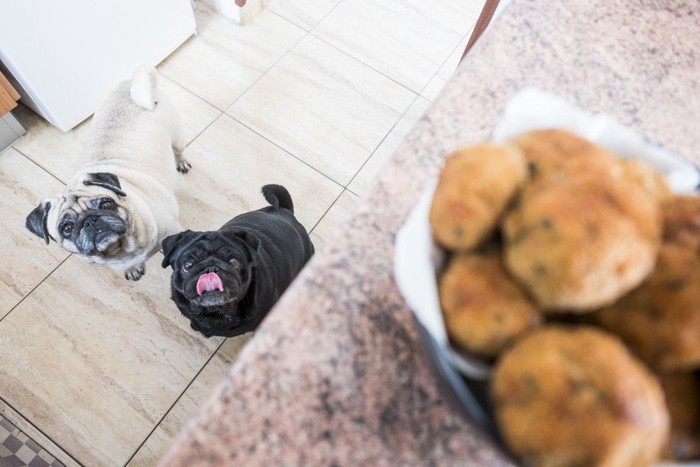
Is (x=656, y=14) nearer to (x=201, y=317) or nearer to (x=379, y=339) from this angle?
(x=379, y=339)

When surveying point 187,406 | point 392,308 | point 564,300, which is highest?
point 564,300

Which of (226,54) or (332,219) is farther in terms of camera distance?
(226,54)

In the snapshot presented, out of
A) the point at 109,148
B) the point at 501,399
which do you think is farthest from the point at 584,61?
the point at 109,148

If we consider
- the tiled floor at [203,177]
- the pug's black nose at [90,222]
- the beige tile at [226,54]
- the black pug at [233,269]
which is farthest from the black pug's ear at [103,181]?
the beige tile at [226,54]

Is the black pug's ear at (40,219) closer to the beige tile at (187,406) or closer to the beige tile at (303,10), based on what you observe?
the beige tile at (187,406)

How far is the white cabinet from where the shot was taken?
1551mm

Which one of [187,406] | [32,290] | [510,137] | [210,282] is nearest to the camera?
[510,137]

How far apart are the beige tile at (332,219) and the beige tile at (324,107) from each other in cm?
8

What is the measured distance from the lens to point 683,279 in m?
0.32

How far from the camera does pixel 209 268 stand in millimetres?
1246

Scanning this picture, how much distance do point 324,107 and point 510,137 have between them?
1.76m

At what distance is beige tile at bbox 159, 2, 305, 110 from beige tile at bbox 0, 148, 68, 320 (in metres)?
0.73

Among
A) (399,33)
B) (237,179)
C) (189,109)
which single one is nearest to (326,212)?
(237,179)

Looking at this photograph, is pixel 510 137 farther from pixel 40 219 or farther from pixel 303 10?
pixel 303 10
